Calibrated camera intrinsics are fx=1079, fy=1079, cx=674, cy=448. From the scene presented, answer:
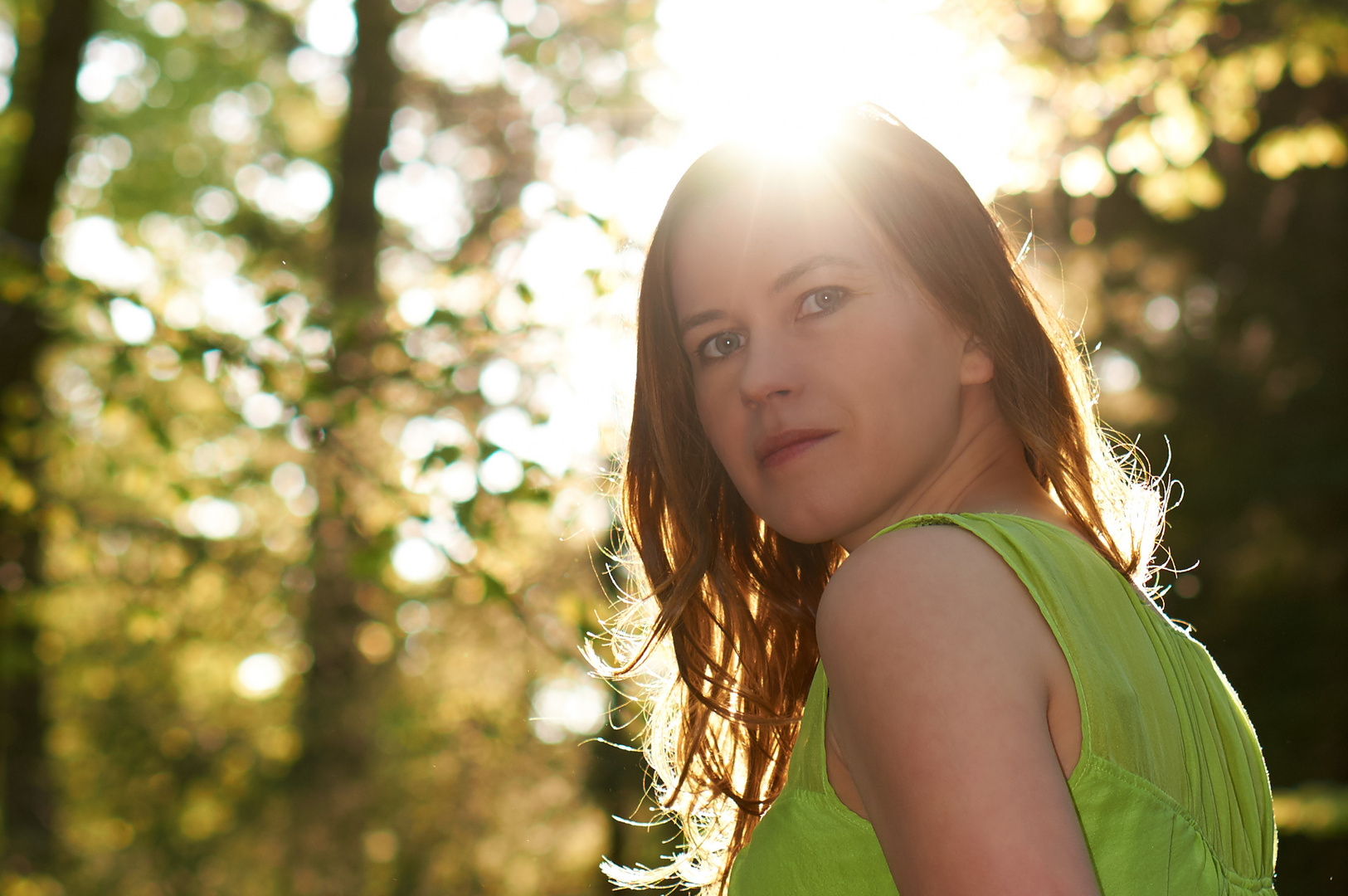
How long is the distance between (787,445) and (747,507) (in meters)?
0.52

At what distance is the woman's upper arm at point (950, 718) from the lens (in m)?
1.01

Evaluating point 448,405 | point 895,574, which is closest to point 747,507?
point 895,574

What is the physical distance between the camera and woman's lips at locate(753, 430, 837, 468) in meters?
1.60

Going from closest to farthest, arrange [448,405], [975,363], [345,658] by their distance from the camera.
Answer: [975,363] < [448,405] < [345,658]

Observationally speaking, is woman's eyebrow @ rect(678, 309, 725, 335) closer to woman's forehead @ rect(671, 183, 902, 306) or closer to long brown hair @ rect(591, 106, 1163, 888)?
woman's forehead @ rect(671, 183, 902, 306)

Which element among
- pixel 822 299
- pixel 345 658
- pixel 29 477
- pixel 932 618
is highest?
pixel 822 299

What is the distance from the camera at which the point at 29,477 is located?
18.0 ft

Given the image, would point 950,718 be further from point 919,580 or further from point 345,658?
point 345,658

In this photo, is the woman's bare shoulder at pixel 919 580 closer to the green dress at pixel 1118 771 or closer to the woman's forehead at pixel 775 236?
the green dress at pixel 1118 771

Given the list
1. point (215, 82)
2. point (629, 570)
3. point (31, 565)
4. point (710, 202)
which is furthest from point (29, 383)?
point (215, 82)

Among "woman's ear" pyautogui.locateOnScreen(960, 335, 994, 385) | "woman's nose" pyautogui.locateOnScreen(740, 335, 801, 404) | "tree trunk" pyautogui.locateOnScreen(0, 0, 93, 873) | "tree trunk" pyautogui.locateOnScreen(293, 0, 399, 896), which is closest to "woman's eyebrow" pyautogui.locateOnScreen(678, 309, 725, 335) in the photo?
"woman's nose" pyautogui.locateOnScreen(740, 335, 801, 404)

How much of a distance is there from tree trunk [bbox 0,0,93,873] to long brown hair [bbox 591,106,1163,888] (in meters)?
4.58

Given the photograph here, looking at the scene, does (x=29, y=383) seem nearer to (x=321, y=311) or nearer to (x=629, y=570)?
(x=321, y=311)

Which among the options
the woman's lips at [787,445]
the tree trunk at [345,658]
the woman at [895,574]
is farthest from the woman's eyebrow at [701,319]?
the tree trunk at [345,658]
